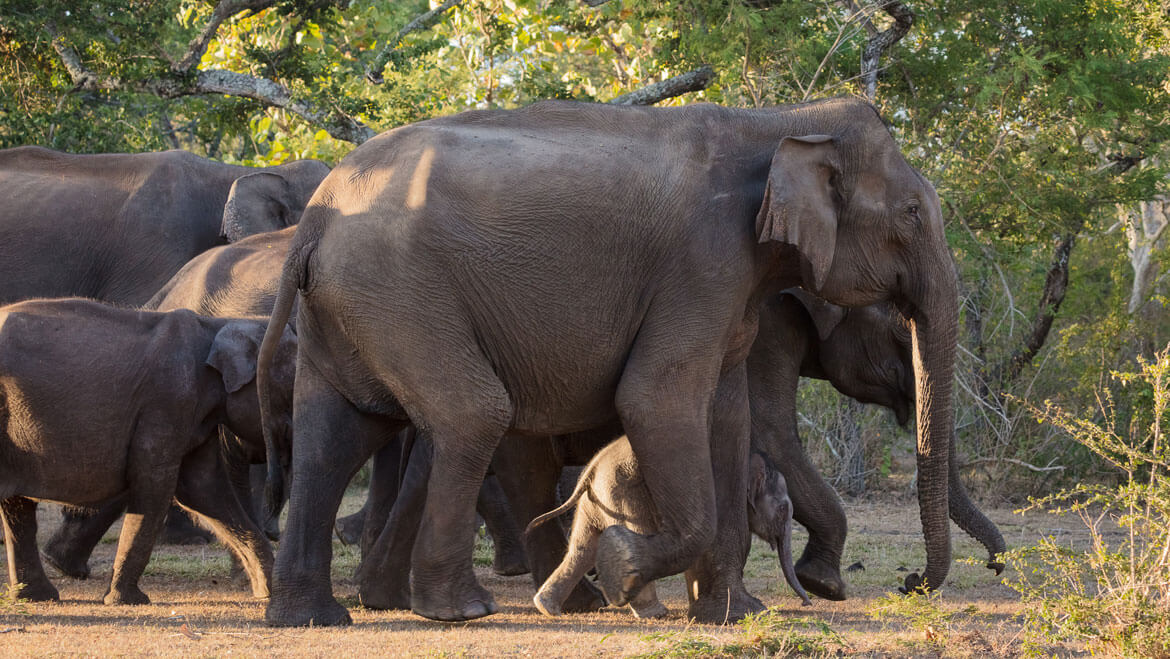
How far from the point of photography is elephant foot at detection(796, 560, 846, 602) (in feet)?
24.3

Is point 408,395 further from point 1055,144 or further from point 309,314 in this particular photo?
point 1055,144

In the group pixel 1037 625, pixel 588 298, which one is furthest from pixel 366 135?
pixel 1037 625

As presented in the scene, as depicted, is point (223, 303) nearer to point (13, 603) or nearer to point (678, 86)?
point (13, 603)

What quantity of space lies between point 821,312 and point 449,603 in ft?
9.49

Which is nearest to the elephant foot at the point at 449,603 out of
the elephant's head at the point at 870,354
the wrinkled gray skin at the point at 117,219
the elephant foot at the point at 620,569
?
the elephant foot at the point at 620,569

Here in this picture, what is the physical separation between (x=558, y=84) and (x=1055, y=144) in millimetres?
4503

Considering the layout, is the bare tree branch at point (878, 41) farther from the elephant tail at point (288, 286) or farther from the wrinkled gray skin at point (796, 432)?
the elephant tail at point (288, 286)

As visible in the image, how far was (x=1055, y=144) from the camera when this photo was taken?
38.3 ft

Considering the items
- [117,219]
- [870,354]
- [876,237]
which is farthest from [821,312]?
[117,219]

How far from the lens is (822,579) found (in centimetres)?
743

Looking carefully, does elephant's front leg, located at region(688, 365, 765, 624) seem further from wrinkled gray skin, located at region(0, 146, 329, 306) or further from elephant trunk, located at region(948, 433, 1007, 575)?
wrinkled gray skin, located at region(0, 146, 329, 306)

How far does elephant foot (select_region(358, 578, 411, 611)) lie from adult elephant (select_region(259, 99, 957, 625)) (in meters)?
0.65

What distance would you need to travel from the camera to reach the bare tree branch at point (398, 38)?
13570 millimetres

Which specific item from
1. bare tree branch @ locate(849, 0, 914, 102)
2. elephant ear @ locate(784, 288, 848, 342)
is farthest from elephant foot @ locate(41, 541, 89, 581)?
bare tree branch @ locate(849, 0, 914, 102)
